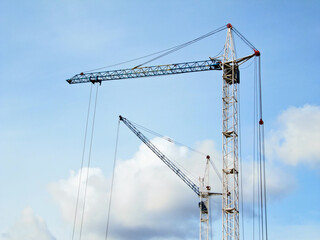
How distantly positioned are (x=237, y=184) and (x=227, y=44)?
3010cm

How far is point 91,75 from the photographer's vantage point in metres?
113

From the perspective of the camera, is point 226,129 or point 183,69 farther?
point 183,69

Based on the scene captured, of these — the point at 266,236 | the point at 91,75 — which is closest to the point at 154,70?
the point at 91,75

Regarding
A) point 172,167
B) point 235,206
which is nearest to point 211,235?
point 172,167

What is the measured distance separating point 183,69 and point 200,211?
180 ft

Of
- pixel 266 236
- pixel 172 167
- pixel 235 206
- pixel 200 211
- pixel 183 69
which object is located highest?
pixel 183 69

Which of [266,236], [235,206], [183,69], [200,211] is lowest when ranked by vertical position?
[266,236]

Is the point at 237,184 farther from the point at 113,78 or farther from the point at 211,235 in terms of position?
the point at 211,235

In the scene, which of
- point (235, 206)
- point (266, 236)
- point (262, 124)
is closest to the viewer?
point (266, 236)

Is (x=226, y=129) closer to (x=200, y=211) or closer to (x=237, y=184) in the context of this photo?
(x=237, y=184)

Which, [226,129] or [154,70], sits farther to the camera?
[154,70]

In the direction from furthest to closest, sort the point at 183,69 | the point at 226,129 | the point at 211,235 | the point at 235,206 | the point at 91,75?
the point at 211,235 → the point at 91,75 → the point at 183,69 → the point at 226,129 → the point at 235,206

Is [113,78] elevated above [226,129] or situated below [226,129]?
above

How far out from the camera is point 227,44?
95062 mm
